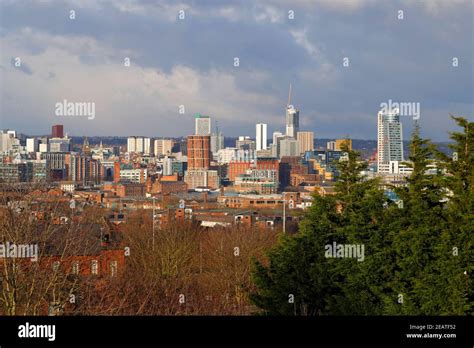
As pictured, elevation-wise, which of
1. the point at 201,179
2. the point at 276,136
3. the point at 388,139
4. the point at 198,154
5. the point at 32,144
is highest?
the point at 276,136

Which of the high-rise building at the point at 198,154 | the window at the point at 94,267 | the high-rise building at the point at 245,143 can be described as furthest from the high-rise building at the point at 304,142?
the window at the point at 94,267

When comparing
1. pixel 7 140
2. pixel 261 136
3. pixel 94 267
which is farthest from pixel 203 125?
pixel 94 267

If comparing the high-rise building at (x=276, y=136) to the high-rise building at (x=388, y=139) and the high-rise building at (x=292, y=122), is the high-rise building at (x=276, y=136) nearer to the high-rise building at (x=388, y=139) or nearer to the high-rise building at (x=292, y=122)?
the high-rise building at (x=292, y=122)

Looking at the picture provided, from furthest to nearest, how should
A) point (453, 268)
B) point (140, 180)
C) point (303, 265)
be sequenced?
point (140, 180) → point (303, 265) → point (453, 268)

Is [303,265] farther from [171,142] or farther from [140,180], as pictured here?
[171,142]

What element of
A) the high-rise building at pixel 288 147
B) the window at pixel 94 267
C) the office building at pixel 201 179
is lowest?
the window at pixel 94 267

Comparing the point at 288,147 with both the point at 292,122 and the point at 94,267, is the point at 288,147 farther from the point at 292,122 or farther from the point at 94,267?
the point at 94,267

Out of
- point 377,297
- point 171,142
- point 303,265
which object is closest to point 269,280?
point 303,265
